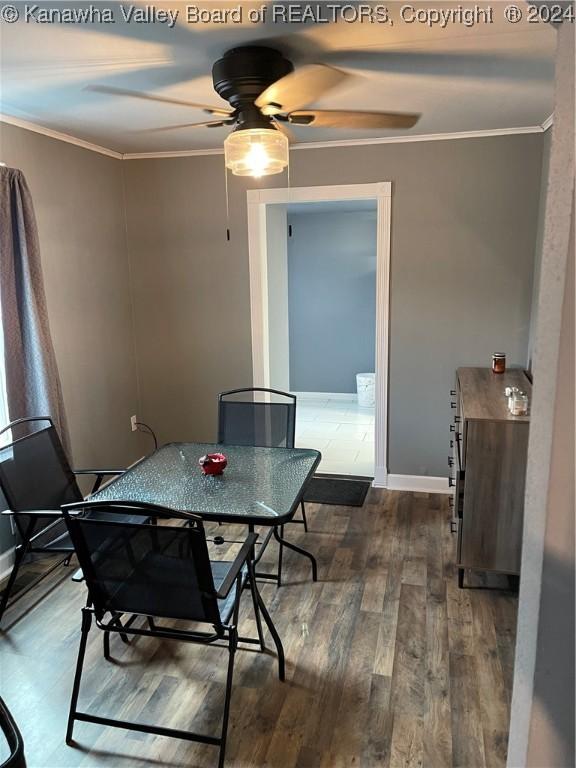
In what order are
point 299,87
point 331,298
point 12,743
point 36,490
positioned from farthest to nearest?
point 331,298, point 36,490, point 299,87, point 12,743

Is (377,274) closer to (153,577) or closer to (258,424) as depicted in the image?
(258,424)

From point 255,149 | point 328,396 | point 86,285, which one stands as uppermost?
point 255,149

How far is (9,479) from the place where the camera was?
2.41 metres

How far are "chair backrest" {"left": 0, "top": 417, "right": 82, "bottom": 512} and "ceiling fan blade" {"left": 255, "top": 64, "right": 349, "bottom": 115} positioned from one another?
1.83 m

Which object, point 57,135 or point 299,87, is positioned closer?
point 299,87

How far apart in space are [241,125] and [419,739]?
2291 millimetres

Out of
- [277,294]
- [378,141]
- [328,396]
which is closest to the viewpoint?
[378,141]

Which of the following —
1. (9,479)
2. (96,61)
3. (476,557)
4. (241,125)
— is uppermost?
(96,61)

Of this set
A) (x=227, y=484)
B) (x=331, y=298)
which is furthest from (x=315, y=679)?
(x=331, y=298)

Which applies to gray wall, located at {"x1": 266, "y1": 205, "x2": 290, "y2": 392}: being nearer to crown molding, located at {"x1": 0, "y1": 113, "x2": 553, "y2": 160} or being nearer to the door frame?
the door frame

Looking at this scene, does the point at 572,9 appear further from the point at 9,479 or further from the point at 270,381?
the point at 270,381

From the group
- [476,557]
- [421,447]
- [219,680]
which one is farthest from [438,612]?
[421,447]

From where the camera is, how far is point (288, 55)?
200 cm

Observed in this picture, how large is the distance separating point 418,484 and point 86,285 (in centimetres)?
271
